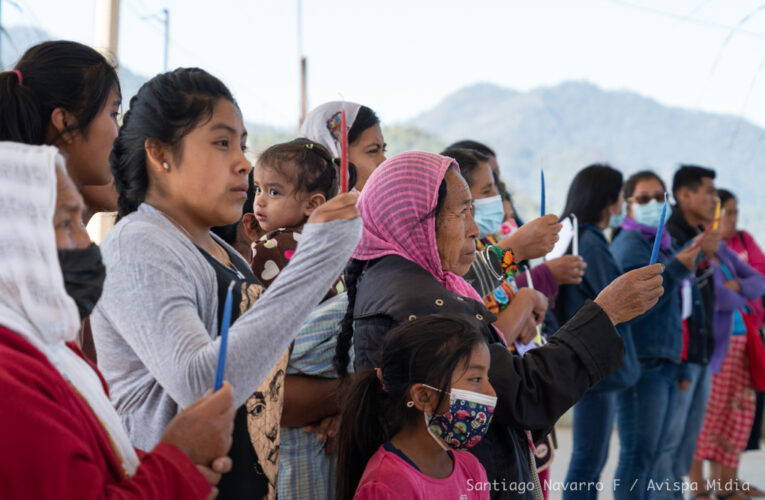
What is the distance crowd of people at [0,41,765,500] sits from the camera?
1.08m

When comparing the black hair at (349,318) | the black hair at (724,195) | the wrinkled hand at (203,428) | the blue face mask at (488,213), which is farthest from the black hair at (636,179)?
the wrinkled hand at (203,428)

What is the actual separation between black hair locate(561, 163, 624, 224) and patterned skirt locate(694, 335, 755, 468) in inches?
75.4

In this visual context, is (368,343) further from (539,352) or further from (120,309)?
(120,309)

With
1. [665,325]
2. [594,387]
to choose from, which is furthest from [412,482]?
[665,325]

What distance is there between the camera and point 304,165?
2.53 meters

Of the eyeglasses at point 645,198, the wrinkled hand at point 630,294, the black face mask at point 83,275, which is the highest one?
the black face mask at point 83,275

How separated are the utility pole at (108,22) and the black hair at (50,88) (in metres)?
2.38

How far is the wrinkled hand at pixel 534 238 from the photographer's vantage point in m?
2.50

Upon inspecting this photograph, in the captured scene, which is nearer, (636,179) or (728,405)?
(636,179)

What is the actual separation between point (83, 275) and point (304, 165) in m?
1.42

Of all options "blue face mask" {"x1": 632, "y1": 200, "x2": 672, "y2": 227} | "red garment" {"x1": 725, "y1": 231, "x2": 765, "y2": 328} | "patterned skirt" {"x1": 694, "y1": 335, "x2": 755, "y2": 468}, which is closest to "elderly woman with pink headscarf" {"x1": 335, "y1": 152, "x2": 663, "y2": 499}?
"blue face mask" {"x1": 632, "y1": 200, "x2": 672, "y2": 227}

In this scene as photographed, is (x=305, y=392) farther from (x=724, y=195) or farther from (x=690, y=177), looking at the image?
(x=724, y=195)

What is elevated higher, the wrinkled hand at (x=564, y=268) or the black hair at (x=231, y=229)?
the black hair at (x=231, y=229)

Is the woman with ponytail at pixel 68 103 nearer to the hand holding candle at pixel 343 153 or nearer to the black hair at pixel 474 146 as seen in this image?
the hand holding candle at pixel 343 153
